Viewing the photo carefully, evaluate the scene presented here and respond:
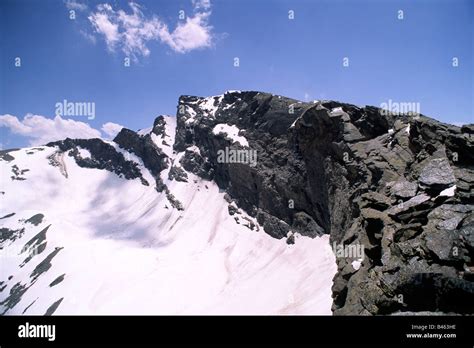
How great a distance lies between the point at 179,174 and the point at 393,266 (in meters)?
160

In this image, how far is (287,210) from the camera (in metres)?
115

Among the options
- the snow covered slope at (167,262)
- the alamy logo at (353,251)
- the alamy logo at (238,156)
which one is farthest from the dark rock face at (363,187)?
the snow covered slope at (167,262)

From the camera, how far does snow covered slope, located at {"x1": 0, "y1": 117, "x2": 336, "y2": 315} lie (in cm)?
8975

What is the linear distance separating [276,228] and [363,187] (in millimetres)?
62621

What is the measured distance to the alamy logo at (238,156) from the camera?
130m
